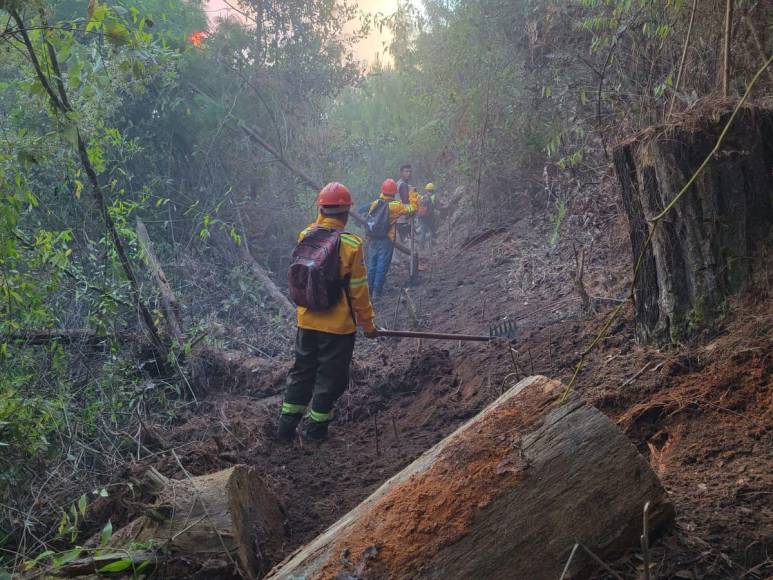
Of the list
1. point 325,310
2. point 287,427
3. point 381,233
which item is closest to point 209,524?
point 287,427

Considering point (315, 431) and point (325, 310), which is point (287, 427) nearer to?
point (315, 431)

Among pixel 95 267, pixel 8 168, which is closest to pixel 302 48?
pixel 95 267

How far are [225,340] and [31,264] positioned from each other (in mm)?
3589

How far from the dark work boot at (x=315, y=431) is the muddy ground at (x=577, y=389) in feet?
0.37

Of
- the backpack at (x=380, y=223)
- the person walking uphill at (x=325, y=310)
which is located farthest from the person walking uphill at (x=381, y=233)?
the person walking uphill at (x=325, y=310)

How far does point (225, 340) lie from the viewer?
8.16m

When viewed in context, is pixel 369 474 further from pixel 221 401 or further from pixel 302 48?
pixel 302 48

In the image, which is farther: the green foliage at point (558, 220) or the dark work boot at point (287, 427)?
the green foliage at point (558, 220)

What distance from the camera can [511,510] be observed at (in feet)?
7.50

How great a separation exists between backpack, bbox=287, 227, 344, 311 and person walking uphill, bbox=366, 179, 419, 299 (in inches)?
221

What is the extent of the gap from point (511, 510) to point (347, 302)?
10.2ft

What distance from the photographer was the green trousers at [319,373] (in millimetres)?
5215

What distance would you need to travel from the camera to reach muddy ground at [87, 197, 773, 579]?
2.53 meters

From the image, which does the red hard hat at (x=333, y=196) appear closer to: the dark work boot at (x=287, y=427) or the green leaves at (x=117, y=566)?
the dark work boot at (x=287, y=427)
